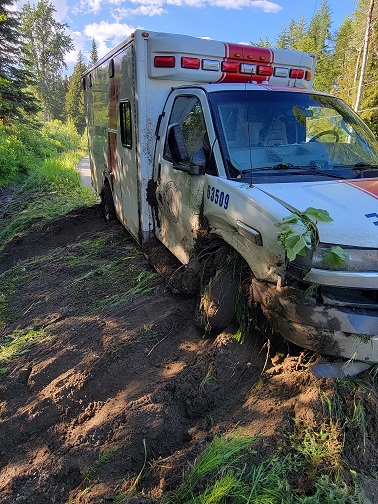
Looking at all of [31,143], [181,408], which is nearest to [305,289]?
[181,408]

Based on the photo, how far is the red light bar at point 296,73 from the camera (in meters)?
5.44

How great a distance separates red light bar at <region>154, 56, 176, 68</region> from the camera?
4699 mm

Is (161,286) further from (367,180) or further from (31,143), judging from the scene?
(31,143)

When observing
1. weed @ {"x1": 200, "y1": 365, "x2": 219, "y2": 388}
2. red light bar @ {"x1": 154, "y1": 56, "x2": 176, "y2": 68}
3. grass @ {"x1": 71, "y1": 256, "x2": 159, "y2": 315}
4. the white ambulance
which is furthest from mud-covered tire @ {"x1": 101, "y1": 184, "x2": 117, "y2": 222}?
weed @ {"x1": 200, "y1": 365, "x2": 219, "y2": 388}

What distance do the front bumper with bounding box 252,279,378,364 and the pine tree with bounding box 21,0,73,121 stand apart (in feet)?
192

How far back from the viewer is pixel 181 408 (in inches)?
112

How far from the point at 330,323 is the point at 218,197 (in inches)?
54.9

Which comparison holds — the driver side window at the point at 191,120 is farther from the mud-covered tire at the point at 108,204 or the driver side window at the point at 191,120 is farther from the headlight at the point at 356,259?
the mud-covered tire at the point at 108,204

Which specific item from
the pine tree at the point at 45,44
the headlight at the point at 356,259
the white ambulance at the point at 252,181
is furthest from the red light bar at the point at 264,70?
the pine tree at the point at 45,44

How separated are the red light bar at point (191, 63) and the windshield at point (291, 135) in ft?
3.87

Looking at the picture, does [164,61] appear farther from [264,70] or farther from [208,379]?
[208,379]

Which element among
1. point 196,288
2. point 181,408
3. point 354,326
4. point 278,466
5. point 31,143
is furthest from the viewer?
point 31,143

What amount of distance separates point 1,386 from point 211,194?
2.41 meters

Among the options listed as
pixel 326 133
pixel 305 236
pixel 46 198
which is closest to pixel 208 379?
pixel 305 236
